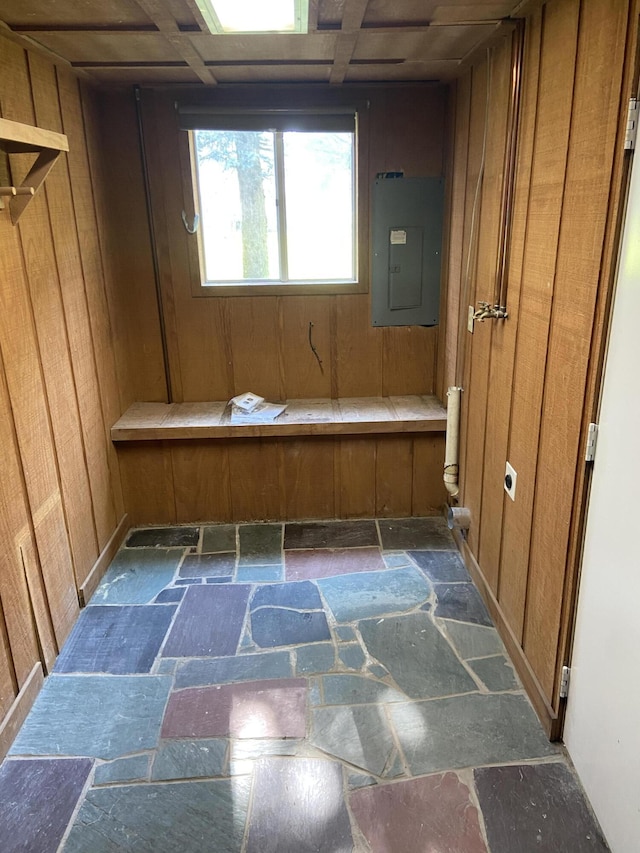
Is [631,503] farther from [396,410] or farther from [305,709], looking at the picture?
[396,410]

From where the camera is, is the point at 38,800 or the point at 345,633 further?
the point at 345,633

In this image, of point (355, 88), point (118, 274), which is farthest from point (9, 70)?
point (355, 88)

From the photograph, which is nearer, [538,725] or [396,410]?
[538,725]

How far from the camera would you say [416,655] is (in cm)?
234

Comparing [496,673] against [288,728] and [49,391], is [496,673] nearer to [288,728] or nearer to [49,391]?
[288,728]

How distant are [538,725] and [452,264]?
2.20 meters

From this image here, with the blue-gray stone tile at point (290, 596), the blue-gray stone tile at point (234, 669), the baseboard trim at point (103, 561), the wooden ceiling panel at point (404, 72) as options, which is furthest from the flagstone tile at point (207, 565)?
the wooden ceiling panel at point (404, 72)

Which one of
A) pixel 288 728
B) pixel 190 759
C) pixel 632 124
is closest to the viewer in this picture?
pixel 632 124

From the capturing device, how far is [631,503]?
1452 millimetres

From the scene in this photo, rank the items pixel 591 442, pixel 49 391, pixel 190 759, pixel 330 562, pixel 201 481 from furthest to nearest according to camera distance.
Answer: pixel 201 481, pixel 330 562, pixel 49 391, pixel 190 759, pixel 591 442

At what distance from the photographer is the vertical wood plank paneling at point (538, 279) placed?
1.79 metres

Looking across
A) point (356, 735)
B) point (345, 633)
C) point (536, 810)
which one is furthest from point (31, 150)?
point (536, 810)

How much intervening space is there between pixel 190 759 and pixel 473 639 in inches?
47.1

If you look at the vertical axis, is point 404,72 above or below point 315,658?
above
